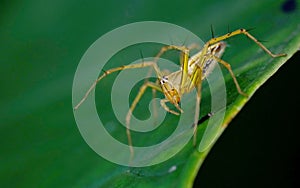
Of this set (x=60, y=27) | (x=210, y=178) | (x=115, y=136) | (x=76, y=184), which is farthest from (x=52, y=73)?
(x=210, y=178)

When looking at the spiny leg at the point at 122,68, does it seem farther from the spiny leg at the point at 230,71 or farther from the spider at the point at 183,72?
the spiny leg at the point at 230,71

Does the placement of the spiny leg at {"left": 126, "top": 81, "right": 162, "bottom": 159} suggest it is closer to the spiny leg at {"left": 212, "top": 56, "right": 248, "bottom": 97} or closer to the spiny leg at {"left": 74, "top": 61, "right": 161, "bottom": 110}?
the spiny leg at {"left": 74, "top": 61, "right": 161, "bottom": 110}

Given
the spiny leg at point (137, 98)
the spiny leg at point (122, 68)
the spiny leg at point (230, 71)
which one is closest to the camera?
the spiny leg at point (230, 71)

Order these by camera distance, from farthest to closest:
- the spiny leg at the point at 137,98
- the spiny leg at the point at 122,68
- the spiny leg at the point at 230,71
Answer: the spiny leg at the point at 122,68
the spiny leg at the point at 137,98
the spiny leg at the point at 230,71

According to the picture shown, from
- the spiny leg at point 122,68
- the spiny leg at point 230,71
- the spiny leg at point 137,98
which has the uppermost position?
the spiny leg at point 122,68

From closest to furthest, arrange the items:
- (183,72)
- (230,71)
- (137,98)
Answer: (230,71), (137,98), (183,72)

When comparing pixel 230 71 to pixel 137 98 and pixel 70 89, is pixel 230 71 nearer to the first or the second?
pixel 137 98

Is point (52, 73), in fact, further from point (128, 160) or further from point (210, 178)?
point (210, 178)

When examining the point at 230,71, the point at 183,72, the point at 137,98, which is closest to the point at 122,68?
the point at 137,98

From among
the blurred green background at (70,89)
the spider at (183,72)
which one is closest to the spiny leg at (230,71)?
the spider at (183,72)
